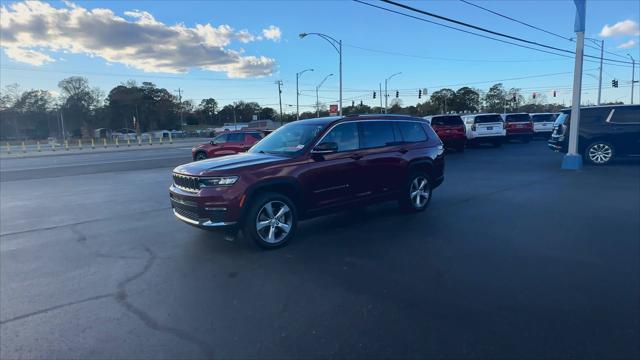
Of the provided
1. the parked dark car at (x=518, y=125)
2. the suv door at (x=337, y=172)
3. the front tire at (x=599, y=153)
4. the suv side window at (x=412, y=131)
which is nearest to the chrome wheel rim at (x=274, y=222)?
the suv door at (x=337, y=172)

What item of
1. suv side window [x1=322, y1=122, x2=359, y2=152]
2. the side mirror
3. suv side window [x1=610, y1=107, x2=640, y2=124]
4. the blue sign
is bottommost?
the side mirror

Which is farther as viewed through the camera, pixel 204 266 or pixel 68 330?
pixel 204 266

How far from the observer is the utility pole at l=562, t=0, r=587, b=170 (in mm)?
12207

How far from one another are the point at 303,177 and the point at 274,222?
0.77m

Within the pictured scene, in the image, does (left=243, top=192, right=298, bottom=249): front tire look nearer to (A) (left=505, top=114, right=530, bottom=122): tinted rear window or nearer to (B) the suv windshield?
(B) the suv windshield

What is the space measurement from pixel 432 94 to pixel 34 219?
13443cm

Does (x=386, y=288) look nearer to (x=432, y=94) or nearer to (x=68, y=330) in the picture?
(x=68, y=330)

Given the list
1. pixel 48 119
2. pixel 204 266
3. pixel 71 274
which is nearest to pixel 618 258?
pixel 204 266

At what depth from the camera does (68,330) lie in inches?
133

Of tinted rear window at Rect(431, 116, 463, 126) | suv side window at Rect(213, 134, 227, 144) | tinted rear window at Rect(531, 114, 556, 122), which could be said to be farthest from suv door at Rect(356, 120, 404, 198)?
tinted rear window at Rect(531, 114, 556, 122)

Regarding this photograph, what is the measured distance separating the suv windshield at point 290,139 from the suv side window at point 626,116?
39.4 feet

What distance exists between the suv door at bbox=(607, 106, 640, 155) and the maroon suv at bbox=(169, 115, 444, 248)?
9433 mm

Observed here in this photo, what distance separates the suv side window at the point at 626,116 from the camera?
494 inches

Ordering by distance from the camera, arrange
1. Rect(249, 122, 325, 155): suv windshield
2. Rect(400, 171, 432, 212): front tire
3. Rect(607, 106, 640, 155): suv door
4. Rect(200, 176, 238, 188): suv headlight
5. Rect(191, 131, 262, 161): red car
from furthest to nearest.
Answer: Rect(191, 131, 262, 161): red car
Rect(607, 106, 640, 155): suv door
Rect(400, 171, 432, 212): front tire
Rect(249, 122, 325, 155): suv windshield
Rect(200, 176, 238, 188): suv headlight
